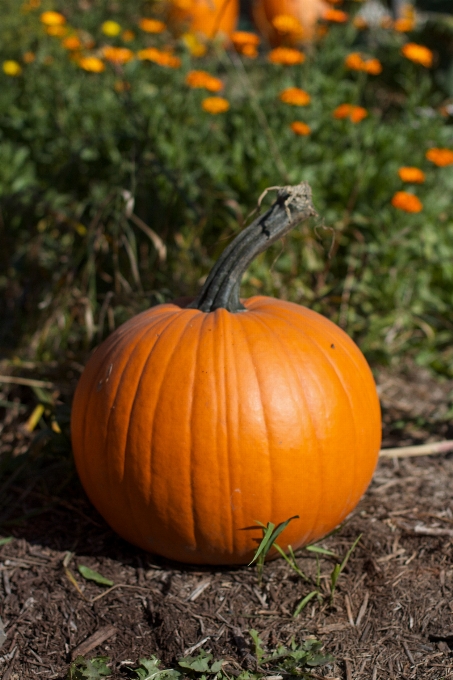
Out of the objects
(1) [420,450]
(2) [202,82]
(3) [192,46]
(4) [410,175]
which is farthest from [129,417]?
(3) [192,46]

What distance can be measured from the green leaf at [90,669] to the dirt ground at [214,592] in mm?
47

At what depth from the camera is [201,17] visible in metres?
8.57

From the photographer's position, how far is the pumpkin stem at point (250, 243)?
84.6 inches

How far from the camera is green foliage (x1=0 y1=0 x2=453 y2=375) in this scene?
343 centimetres

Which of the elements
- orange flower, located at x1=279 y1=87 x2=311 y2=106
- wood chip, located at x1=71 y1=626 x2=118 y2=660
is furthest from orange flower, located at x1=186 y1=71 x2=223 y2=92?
wood chip, located at x1=71 y1=626 x2=118 y2=660

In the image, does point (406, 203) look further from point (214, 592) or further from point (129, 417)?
point (214, 592)

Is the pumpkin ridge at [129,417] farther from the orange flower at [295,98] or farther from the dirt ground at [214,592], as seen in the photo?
the orange flower at [295,98]

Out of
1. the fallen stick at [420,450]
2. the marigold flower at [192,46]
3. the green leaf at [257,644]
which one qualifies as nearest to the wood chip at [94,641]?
the green leaf at [257,644]

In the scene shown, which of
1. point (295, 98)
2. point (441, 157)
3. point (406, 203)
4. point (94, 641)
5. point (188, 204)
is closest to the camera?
point (94, 641)

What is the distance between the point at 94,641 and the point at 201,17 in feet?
26.7

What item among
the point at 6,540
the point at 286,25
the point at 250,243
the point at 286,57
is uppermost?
the point at 286,25

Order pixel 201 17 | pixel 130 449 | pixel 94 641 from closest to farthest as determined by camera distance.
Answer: pixel 94 641 < pixel 130 449 < pixel 201 17

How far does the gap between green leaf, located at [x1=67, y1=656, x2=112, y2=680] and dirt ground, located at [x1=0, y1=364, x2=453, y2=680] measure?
0.05 metres

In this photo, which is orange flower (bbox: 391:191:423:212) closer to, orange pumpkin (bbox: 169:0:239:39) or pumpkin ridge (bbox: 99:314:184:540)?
pumpkin ridge (bbox: 99:314:184:540)
